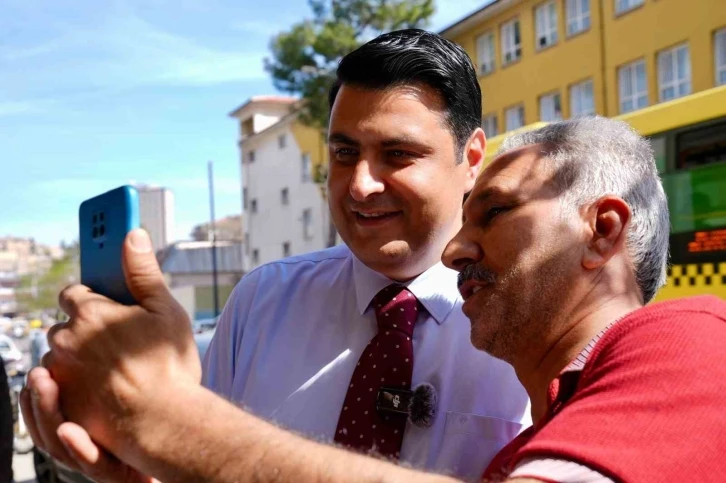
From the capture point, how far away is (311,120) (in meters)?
27.9

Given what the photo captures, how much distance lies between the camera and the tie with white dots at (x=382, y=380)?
5.49 ft

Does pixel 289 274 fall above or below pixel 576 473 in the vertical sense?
above

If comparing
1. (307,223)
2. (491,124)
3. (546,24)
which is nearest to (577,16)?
(546,24)

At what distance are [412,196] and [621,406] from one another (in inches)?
35.9

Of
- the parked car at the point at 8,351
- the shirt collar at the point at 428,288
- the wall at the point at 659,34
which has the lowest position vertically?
the parked car at the point at 8,351

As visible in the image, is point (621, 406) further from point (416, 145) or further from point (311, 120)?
point (311, 120)

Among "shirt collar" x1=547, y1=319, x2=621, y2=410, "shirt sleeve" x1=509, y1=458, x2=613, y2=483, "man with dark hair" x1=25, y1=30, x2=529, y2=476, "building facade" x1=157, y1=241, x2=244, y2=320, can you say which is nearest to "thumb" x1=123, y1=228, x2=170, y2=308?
"shirt sleeve" x1=509, y1=458, x2=613, y2=483

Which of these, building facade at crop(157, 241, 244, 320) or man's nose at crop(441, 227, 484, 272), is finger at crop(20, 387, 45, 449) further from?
building facade at crop(157, 241, 244, 320)

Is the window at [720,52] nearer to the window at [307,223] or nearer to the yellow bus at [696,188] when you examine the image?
the yellow bus at [696,188]

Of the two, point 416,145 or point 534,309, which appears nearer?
point 534,309

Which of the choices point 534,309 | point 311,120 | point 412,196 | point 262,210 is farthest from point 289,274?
point 262,210

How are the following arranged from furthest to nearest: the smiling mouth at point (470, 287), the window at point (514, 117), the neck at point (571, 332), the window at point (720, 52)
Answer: the window at point (514, 117)
the window at point (720, 52)
the smiling mouth at point (470, 287)
the neck at point (571, 332)

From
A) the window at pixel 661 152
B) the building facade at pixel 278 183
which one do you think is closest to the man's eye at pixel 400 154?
the window at pixel 661 152

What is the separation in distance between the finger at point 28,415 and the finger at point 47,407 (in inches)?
0.6
